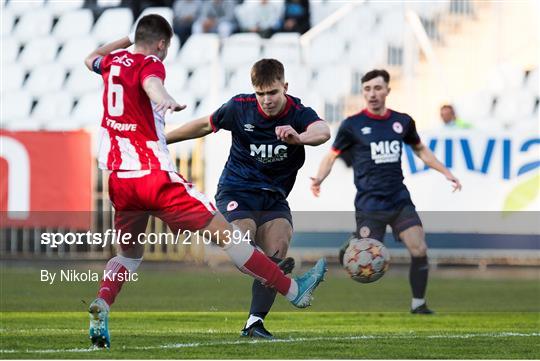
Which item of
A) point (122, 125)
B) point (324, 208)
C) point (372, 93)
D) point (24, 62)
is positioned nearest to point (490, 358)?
point (122, 125)

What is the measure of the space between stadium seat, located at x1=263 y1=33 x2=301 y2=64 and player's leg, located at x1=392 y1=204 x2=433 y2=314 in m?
8.29

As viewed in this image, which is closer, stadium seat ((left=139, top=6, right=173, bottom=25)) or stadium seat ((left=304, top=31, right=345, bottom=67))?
stadium seat ((left=304, top=31, right=345, bottom=67))

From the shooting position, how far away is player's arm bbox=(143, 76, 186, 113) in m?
6.18

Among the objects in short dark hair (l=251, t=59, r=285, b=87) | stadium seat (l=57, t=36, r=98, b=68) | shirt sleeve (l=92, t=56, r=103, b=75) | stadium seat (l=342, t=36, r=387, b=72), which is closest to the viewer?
shirt sleeve (l=92, t=56, r=103, b=75)

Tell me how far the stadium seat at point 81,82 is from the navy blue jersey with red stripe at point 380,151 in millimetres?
11355

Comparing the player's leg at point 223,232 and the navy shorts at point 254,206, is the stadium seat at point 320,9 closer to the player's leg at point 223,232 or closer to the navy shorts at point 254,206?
the navy shorts at point 254,206

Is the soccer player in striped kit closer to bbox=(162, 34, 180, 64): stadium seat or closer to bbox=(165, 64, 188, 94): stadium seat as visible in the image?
bbox=(165, 64, 188, 94): stadium seat

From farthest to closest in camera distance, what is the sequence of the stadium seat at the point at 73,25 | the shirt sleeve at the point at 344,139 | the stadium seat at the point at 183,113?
the stadium seat at the point at 73,25 < the stadium seat at the point at 183,113 < the shirt sleeve at the point at 344,139

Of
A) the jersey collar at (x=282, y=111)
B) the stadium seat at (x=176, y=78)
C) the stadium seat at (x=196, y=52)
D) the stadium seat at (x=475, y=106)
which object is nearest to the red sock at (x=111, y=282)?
the jersey collar at (x=282, y=111)

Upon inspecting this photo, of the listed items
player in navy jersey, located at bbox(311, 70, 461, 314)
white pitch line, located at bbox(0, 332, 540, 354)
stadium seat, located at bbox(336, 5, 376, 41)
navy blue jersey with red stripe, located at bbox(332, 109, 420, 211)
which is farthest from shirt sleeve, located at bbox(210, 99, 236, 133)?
stadium seat, located at bbox(336, 5, 376, 41)

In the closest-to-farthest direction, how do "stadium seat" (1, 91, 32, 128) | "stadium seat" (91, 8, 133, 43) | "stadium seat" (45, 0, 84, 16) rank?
"stadium seat" (1, 91, 32, 128) < "stadium seat" (91, 8, 133, 43) < "stadium seat" (45, 0, 84, 16)

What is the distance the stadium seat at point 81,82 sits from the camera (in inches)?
865

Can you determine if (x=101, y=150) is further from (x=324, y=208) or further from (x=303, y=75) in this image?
(x=303, y=75)

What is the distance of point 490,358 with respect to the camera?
676 centimetres
